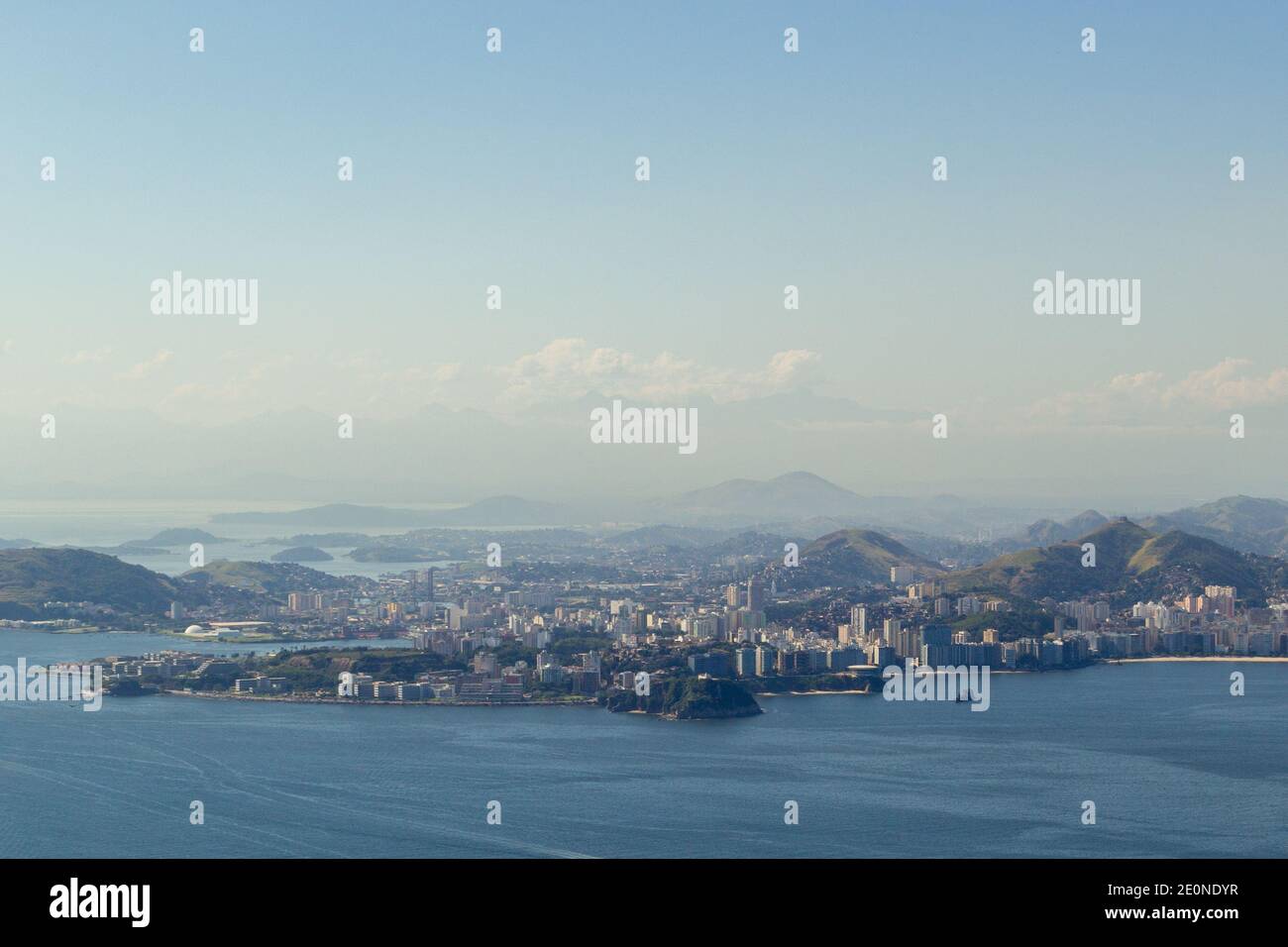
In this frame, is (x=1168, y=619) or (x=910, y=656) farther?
(x=1168, y=619)

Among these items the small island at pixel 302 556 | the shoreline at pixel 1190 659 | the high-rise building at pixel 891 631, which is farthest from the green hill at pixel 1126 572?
the small island at pixel 302 556

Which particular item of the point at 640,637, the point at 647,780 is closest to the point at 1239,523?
the point at 640,637

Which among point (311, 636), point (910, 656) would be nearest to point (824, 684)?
point (910, 656)

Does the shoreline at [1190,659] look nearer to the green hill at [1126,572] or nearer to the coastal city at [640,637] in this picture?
the coastal city at [640,637]
